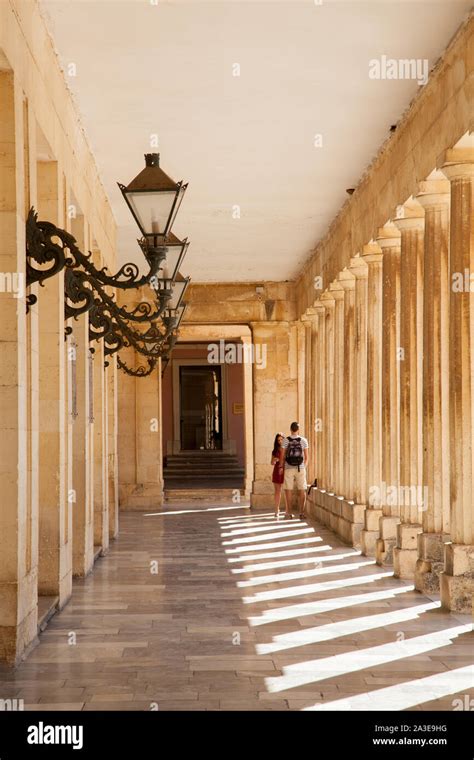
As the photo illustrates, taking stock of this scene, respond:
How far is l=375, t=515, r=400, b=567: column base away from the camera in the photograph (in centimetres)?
1316

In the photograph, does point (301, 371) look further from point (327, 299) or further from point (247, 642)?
point (247, 642)

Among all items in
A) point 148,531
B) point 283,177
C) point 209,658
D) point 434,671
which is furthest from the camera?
point 148,531

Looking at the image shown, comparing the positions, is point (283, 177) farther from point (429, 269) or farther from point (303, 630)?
point (303, 630)

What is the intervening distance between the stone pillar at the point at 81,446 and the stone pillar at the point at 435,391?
148 inches

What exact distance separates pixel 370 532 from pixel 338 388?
4.78 m

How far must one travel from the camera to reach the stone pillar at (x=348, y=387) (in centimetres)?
1681

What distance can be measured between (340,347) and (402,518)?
22.8 feet

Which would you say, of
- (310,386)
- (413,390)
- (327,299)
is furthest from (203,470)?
(413,390)

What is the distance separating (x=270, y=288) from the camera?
24.6 m

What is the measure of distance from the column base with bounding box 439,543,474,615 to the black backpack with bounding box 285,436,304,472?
9.65 metres

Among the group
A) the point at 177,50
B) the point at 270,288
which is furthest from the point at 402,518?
the point at 270,288

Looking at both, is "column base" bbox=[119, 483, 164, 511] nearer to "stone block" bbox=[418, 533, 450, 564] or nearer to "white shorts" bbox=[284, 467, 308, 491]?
"white shorts" bbox=[284, 467, 308, 491]

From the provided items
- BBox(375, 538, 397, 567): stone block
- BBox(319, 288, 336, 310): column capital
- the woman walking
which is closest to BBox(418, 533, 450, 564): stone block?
BBox(375, 538, 397, 567): stone block

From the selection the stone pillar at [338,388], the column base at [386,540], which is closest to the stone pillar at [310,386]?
the stone pillar at [338,388]
